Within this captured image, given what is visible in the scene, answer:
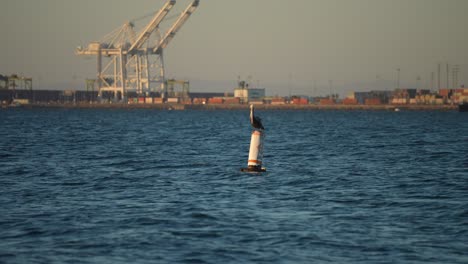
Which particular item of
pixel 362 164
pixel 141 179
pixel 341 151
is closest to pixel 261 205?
pixel 141 179

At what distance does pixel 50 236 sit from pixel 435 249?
6853 mm

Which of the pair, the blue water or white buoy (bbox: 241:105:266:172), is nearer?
the blue water

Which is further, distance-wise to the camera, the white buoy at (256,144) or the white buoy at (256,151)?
the white buoy at (256,151)

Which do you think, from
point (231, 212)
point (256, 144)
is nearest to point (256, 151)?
point (256, 144)

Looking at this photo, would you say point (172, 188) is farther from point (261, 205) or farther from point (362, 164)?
point (362, 164)

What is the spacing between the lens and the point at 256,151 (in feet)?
83.5

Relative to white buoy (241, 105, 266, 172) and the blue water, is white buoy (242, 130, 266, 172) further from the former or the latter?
the blue water

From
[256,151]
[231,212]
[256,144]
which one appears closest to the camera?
[231,212]

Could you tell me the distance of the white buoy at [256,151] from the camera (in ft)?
80.8

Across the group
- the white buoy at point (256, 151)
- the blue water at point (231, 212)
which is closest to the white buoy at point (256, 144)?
the white buoy at point (256, 151)

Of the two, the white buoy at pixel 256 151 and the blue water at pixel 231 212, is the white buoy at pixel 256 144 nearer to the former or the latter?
the white buoy at pixel 256 151

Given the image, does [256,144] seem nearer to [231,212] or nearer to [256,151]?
[256,151]

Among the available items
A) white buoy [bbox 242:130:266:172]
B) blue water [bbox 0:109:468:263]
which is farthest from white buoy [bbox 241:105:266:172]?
blue water [bbox 0:109:468:263]

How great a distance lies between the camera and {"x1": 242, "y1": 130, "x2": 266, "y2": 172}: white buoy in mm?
24636
